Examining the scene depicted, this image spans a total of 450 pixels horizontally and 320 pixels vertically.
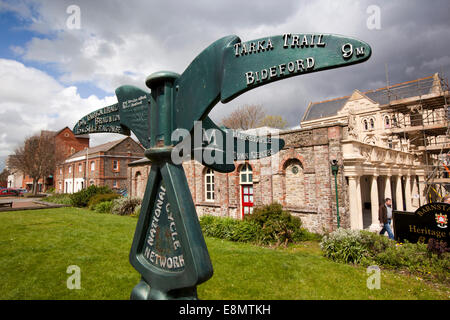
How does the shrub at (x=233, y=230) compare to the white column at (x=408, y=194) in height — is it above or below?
below

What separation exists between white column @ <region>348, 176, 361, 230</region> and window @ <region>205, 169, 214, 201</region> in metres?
8.21

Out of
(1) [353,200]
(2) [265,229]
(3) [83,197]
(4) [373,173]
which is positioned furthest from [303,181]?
(3) [83,197]

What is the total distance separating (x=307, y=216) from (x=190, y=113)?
417 inches

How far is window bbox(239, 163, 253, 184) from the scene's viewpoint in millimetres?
14047

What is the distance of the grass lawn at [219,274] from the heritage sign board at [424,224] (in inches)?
94.5

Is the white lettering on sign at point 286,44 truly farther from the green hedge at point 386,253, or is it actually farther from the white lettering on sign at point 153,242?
the green hedge at point 386,253

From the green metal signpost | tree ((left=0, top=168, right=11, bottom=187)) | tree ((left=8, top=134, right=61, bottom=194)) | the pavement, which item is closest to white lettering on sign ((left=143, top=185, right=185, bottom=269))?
the green metal signpost

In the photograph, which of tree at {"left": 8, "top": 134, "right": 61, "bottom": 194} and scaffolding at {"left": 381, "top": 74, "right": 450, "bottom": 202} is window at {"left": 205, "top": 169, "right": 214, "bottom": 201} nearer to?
scaffolding at {"left": 381, "top": 74, "right": 450, "bottom": 202}

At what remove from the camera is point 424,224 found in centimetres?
845

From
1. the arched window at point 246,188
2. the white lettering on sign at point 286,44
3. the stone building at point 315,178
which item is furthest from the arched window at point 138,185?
the white lettering on sign at point 286,44

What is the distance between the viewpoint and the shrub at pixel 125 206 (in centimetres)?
1850

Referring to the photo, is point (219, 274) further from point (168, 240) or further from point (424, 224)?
point (424, 224)

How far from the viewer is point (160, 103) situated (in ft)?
8.38

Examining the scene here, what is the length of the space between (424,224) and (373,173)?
4.66 m
